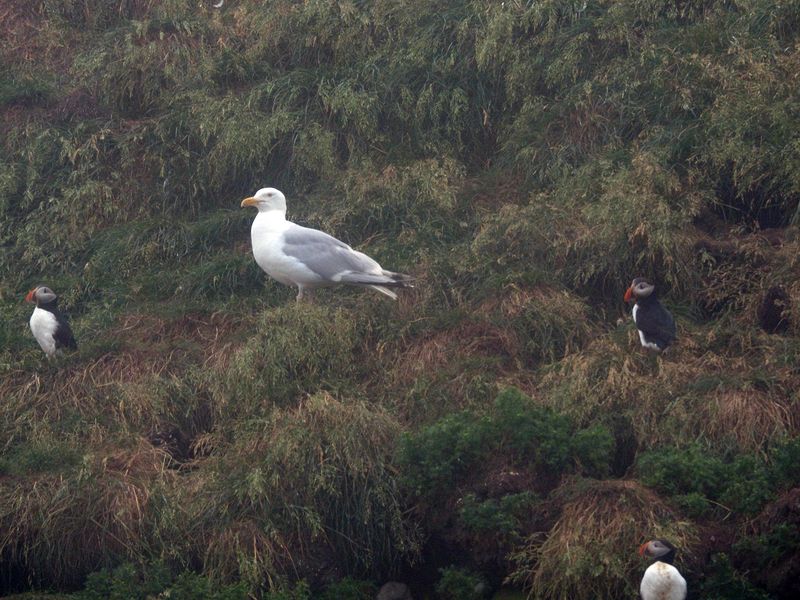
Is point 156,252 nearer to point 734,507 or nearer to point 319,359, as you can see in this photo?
point 319,359

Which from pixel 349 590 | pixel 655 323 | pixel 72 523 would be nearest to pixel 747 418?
pixel 655 323

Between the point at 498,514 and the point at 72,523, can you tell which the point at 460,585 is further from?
the point at 72,523

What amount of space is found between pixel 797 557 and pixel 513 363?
248 centimetres

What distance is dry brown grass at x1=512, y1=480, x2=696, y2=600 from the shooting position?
567cm

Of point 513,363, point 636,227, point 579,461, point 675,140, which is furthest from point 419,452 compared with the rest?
point 675,140

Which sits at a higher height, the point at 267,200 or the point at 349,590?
the point at 267,200

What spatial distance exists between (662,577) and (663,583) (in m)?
0.03

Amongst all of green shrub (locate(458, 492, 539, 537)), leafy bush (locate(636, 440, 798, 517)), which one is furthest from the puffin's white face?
leafy bush (locate(636, 440, 798, 517))

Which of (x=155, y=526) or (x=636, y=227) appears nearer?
(x=155, y=526)

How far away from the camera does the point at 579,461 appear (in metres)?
6.33

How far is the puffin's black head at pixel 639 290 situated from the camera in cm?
745

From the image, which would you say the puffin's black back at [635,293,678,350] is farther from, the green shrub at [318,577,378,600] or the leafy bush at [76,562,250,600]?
the leafy bush at [76,562,250,600]

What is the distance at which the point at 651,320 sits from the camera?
7.30 m

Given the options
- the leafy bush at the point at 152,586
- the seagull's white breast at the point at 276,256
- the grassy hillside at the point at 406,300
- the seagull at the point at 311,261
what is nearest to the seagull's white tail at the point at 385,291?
the seagull at the point at 311,261
